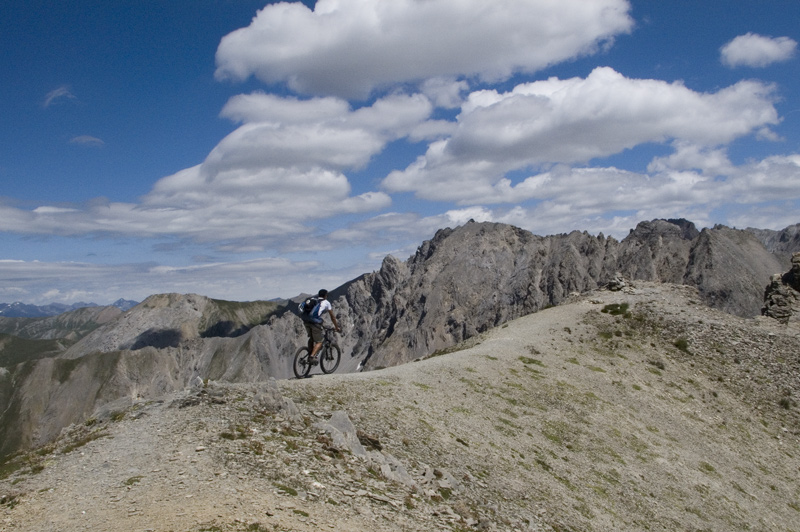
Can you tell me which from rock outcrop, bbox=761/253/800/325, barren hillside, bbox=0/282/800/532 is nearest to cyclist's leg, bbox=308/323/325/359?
barren hillside, bbox=0/282/800/532

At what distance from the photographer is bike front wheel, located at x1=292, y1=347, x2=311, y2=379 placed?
1072 inches

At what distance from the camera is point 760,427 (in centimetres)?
3509

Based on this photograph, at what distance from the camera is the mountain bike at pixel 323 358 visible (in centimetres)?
2711

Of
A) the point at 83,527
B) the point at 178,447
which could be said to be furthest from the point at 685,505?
the point at 83,527

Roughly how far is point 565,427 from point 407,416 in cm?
982

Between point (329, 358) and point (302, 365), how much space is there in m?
1.46

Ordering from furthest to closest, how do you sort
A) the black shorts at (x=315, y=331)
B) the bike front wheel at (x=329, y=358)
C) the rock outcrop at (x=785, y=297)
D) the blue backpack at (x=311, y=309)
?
the rock outcrop at (x=785, y=297)
the bike front wheel at (x=329, y=358)
the black shorts at (x=315, y=331)
the blue backpack at (x=311, y=309)

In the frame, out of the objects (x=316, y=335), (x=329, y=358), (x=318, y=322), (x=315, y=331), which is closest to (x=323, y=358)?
(x=329, y=358)

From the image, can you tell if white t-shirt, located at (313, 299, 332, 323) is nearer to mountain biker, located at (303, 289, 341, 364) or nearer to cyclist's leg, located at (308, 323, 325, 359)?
mountain biker, located at (303, 289, 341, 364)

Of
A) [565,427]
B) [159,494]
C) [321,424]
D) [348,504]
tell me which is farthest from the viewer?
[565,427]

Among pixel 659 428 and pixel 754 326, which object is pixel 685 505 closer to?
pixel 659 428

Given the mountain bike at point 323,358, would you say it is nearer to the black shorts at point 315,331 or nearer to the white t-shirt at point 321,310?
the black shorts at point 315,331

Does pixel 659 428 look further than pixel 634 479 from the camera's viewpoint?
Yes

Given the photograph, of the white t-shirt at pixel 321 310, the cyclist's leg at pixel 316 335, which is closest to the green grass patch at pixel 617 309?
the cyclist's leg at pixel 316 335
